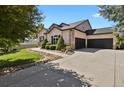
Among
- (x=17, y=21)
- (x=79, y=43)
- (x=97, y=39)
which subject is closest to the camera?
(x=17, y=21)

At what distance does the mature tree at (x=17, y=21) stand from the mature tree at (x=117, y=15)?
3675 millimetres

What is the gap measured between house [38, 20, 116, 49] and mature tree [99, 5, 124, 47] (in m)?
12.1

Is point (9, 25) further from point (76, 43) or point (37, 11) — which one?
point (76, 43)

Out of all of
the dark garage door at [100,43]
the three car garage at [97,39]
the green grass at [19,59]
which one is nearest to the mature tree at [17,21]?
the green grass at [19,59]

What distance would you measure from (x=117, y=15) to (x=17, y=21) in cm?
452

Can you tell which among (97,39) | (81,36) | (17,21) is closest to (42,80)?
(17,21)

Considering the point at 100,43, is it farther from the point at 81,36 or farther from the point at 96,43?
the point at 81,36

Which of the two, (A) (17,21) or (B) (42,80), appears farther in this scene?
(A) (17,21)

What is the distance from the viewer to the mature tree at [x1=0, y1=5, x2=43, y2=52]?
22.9ft

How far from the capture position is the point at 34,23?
368 inches

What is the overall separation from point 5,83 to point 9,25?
8.85ft

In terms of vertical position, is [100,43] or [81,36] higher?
[81,36]

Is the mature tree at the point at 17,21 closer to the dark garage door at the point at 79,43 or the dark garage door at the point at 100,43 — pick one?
the dark garage door at the point at 79,43

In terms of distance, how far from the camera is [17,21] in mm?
7406
